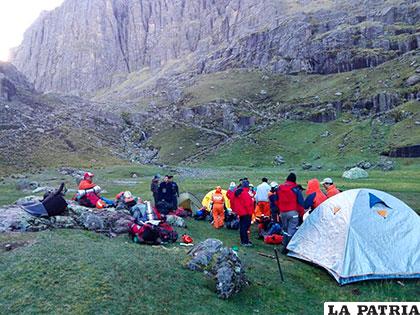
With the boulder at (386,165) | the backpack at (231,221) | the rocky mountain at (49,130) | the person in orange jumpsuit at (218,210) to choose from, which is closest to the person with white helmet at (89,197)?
the person in orange jumpsuit at (218,210)

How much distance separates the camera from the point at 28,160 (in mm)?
62969

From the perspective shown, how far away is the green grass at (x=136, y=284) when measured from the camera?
33.2 feet

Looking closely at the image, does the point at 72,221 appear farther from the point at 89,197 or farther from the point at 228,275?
the point at 228,275

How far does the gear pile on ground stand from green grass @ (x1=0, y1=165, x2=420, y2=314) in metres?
0.25

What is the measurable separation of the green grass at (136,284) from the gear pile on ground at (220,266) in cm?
25

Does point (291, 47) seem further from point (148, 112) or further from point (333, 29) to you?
point (148, 112)

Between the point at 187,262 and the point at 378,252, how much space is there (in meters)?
6.70

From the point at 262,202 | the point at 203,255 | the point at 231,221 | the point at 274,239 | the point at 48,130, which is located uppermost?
the point at 48,130

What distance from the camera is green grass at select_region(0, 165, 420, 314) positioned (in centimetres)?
1012

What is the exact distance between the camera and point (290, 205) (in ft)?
55.5

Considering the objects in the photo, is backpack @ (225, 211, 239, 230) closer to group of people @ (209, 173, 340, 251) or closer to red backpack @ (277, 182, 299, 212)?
group of people @ (209, 173, 340, 251)

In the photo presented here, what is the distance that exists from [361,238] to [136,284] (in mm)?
8154

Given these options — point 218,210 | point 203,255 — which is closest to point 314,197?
point 218,210

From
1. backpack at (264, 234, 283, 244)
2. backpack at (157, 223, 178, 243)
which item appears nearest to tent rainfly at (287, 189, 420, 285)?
backpack at (264, 234, 283, 244)
